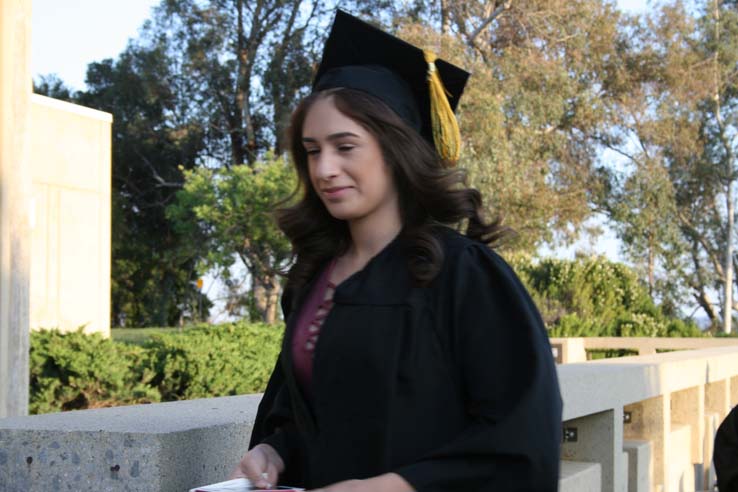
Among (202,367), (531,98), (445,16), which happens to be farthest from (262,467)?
(445,16)

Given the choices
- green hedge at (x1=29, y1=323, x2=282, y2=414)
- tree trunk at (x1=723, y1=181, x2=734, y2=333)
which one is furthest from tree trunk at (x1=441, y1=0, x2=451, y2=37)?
green hedge at (x1=29, y1=323, x2=282, y2=414)

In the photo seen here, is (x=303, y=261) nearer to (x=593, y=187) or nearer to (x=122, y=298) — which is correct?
(x=593, y=187)

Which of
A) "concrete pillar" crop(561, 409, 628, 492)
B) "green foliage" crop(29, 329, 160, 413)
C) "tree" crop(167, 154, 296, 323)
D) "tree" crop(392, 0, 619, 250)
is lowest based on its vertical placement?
"green foliage" crop(29, 329, 160, 413)

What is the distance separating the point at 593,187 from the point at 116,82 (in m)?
17.0

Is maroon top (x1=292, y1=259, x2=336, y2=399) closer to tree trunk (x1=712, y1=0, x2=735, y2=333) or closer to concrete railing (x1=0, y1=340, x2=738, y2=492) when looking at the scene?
concrete railing (x1=0, y1=340, x2=738, y2=492)

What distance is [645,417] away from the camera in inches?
180

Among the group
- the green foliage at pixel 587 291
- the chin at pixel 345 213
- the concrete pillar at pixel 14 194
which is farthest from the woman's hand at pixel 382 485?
the green foliage at pixel 587 291

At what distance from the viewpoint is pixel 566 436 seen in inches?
151

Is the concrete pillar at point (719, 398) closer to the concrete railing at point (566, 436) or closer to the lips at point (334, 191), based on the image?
the concrete railing at point (566, 436)

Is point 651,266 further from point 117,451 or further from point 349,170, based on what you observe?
point 349,170

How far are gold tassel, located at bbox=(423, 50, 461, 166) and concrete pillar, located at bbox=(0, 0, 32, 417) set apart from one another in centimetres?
449

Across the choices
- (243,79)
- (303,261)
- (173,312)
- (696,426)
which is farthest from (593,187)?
(303,261)

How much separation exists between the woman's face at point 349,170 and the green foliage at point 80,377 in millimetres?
7117

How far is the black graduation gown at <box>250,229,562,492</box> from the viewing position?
66.9 inches
